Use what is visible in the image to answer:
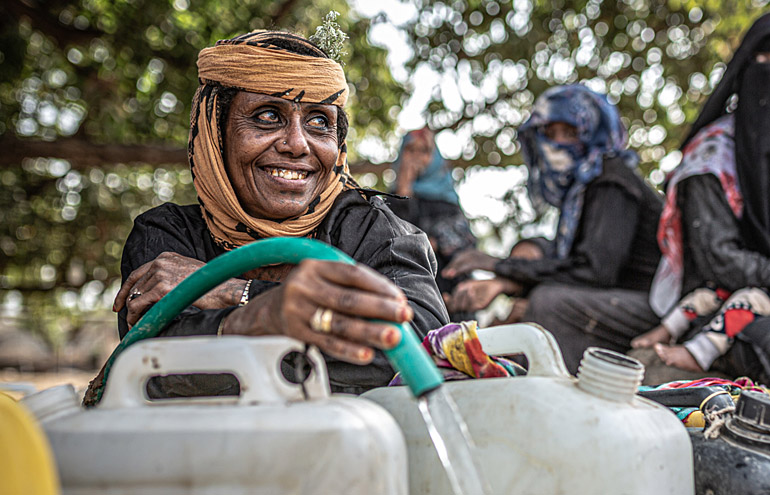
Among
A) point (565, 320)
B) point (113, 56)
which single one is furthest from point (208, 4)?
point (565, 320)

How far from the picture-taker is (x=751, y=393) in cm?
119

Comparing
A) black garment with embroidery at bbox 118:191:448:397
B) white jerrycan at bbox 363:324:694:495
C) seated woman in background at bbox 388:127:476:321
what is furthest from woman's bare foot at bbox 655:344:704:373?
white jerrycan at bbox 363:324:694:495

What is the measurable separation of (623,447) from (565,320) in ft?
8.07

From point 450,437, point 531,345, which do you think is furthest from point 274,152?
point 450,437

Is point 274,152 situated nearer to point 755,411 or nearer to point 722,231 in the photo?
point 755,411

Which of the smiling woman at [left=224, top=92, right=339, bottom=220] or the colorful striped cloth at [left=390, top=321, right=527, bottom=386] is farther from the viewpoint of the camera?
the smiling woman at [left=224, top=92, right=339, bottom=220]

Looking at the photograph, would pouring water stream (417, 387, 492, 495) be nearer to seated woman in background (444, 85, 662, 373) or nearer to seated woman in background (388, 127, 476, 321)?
seated woman in background (444, 85, 662, 373)

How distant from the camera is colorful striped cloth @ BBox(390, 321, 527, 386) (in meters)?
1.17

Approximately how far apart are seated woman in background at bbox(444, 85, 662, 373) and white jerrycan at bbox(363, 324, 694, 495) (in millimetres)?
2313

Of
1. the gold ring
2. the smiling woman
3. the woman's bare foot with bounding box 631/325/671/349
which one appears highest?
the smiling woman

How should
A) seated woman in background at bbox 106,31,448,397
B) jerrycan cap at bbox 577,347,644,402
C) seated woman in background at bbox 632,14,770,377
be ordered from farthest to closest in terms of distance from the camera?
1. seated woman in background at bbox 632,14,770,377
2. seated woman in background at bbox 106,31,448,397
3. jerrycan cap at bbox 577,347,644,402

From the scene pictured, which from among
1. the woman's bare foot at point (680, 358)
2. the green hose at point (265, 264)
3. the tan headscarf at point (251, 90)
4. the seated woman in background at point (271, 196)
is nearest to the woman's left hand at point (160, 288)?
the seated woman in background at point (271, 196)

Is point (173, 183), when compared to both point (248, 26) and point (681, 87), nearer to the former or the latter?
point (248, 26)

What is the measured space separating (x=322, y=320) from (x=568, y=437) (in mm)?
409
